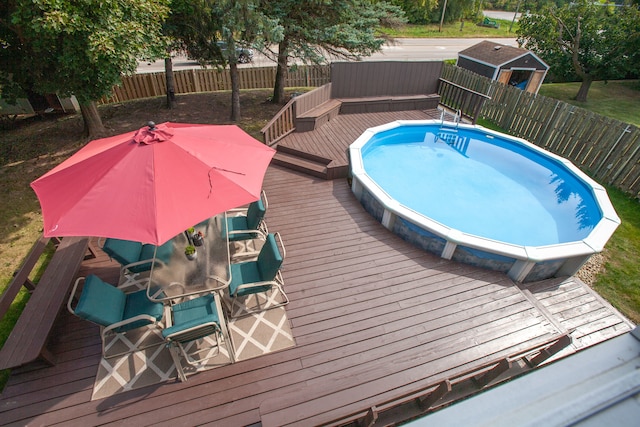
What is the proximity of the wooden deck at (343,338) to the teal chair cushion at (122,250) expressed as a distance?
82 cm

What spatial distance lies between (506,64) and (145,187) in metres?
16.1

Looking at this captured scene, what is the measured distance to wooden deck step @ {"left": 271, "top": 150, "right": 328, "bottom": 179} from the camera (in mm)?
7914

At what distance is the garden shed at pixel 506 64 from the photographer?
13883 mm

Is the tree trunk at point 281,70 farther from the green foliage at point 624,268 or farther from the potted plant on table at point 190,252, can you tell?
the green foliage at point 624,268

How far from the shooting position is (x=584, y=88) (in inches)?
615

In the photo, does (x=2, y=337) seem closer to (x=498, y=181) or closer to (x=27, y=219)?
(x=27, y=219)

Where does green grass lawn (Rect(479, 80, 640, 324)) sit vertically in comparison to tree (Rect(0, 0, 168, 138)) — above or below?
below

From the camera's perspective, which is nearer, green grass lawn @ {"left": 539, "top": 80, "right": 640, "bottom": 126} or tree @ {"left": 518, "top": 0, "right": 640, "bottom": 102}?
tree @ {"left": 518, "top": 0, "right": 640, "bottom": 102}

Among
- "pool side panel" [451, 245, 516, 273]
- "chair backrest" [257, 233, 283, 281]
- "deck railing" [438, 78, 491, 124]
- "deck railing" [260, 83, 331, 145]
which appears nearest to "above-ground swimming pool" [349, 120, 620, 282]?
"pool side panel" [451, 245, 516, 273]

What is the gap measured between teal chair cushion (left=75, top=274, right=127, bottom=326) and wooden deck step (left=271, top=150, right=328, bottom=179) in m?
5.10

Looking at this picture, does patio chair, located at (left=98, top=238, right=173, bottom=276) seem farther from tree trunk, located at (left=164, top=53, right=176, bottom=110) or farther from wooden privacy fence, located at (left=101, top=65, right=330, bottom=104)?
wooden privacy fence, located at (left=101, top=65, right=330, bottom=104)

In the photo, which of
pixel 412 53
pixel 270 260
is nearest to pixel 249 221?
pixel 270 260

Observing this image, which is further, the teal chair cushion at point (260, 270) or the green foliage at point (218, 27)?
the green foliage at point (218, 27)

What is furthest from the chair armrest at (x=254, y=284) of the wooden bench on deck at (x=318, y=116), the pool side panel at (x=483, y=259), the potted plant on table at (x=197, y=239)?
the wooden bench on deck at (x=318, y=116)
